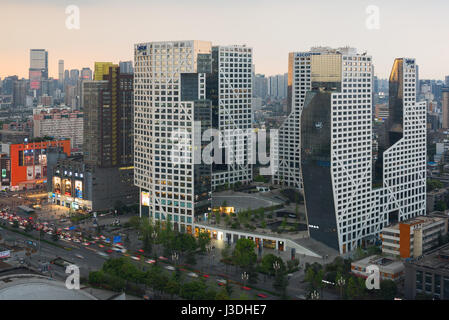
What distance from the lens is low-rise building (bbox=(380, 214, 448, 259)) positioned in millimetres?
36531

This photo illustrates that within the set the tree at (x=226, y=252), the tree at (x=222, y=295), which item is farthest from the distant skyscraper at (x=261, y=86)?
the tree at (x=222, y=295)

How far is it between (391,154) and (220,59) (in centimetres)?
1844

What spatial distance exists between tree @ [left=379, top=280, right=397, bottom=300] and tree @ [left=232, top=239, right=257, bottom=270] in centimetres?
759

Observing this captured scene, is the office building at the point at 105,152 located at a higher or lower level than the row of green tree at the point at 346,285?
higher

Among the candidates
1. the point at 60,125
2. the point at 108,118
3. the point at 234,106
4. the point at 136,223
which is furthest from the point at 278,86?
the point at 136,223

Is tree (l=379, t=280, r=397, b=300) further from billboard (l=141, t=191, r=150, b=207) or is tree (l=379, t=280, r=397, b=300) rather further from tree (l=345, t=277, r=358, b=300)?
billboard (l=141, t=191, r=150, b=207)

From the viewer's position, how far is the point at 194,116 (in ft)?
138

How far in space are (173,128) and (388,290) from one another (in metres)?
19.4

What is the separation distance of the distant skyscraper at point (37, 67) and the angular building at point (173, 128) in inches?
4562

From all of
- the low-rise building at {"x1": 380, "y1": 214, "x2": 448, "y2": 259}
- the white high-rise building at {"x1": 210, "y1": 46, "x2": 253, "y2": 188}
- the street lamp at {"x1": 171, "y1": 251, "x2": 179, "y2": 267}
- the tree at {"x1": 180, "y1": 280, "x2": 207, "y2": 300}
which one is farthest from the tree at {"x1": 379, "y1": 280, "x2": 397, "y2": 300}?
the white high-rise building at {"x1": 210, "y1": 46, "x2": 253, "y2": 188}

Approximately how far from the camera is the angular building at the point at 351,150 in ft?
122

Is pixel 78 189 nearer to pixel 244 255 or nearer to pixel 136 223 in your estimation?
pixel 136 223

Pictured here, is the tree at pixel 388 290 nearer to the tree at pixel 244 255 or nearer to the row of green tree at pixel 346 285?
the row of green tree at pixel 346 285
